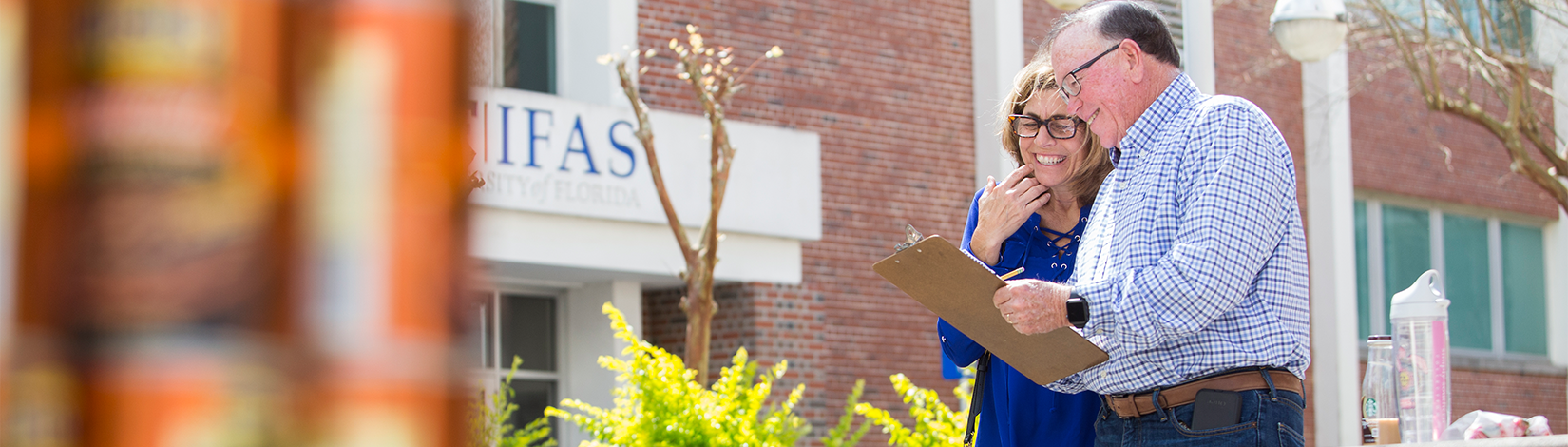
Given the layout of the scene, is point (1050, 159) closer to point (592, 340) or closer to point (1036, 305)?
point (1036, 305)

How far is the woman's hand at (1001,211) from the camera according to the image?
119 inches

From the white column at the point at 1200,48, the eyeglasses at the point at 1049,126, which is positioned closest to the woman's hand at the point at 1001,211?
the eyeglasses at the point at 1049,126

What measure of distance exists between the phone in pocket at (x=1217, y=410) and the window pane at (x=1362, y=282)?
599 inches

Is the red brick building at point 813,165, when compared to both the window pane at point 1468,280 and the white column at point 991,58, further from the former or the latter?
the window pane at point 1468,280

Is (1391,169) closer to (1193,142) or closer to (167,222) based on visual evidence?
(1193,142)

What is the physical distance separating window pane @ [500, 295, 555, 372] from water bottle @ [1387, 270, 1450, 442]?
29.9 ft

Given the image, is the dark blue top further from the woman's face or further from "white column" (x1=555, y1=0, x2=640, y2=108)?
"white column" (x1=555, y1=0, x2=640, y2=108)

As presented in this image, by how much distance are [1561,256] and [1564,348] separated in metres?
1.07

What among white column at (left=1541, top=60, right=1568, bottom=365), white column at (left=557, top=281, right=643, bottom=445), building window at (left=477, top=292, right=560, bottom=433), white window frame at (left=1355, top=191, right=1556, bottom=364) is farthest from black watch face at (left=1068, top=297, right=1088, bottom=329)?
white column at (left=1541, top=60, right=1568, bottom=365)

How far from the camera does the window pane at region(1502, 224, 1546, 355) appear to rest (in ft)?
59.5

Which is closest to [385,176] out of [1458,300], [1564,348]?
[1458,300]

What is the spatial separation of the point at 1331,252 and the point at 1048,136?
544 inches

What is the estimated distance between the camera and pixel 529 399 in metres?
12.2

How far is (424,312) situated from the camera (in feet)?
1.76
